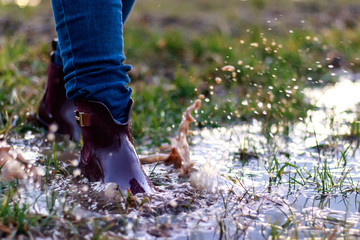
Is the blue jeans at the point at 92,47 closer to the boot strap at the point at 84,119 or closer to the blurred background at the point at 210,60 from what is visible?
the boot strap at the point at 84,119

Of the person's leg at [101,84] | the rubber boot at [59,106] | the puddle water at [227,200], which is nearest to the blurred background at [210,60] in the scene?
the rubber boot at [59,106]

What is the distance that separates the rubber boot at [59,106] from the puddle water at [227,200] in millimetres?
246

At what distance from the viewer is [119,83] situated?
1.79m

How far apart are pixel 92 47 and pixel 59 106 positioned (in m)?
0.99

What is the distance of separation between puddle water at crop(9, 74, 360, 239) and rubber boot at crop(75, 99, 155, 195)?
6 centimetres

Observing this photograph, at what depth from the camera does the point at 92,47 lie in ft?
5.69

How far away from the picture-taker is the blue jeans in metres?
1.72

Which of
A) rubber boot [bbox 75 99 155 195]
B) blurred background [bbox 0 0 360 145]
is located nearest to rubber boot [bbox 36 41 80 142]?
blurred background [bbox 0 0 360 145]

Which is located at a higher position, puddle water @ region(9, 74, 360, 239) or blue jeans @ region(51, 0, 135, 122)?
blue jeans @ region(51, 0, 135, 122)

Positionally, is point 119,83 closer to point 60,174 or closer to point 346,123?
point 60,174

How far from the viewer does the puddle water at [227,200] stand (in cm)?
150

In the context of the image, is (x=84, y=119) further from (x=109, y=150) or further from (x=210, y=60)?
(x=210, y=60)

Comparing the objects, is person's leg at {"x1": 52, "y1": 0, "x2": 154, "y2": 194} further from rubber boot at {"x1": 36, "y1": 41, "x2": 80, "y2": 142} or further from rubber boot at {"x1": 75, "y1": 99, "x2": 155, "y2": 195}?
rubber boot at {"x1": 36, "y1": 41, "x2": 80, "y2": 142}

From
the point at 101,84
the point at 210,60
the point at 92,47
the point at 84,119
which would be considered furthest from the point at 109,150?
the point at 210,60
